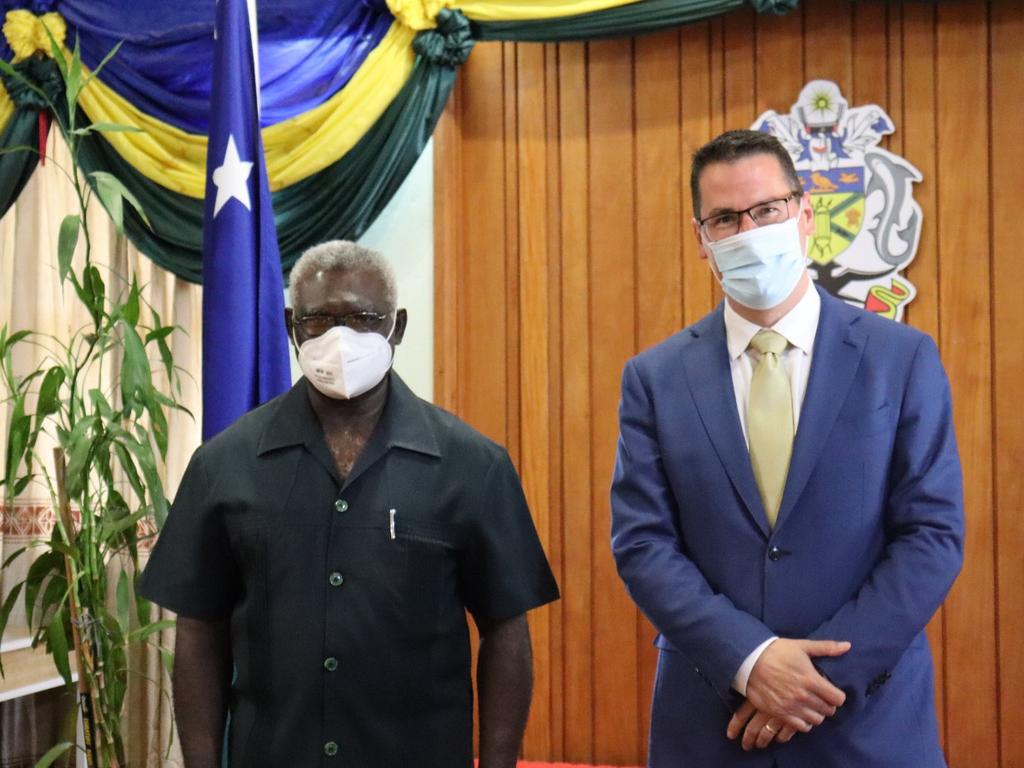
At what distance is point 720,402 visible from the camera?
187 cm

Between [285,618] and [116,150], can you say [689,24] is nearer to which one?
[116,150]

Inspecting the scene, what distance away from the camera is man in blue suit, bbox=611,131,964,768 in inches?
67.1

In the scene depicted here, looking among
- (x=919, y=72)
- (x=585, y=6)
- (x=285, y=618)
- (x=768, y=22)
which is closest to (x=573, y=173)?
(x=585, y=6)

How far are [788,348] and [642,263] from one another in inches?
61.3

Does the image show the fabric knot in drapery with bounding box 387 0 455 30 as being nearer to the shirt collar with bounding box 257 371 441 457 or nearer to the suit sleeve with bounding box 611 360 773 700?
the suit sleeve with bounding box 611 360 773 700

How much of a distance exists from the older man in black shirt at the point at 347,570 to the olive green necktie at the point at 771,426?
38cm

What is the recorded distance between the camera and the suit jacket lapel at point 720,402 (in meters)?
1.80

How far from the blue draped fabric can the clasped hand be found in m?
2.44

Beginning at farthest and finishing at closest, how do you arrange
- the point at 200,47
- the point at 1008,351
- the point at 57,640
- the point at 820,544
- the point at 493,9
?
the point at 200,47, the point at 493,9, the point at 1008,351, the point at 57,640, the point at 820,544

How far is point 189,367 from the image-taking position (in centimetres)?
381

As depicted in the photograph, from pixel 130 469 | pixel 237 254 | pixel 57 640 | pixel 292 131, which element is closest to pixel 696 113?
pixel 292 131

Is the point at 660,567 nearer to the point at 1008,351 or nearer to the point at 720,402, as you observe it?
the point at 720,402

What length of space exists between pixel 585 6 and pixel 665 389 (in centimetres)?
172

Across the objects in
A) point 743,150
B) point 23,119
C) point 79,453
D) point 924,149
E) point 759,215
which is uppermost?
point 23,119
